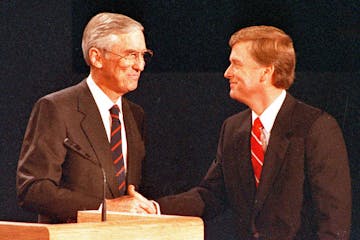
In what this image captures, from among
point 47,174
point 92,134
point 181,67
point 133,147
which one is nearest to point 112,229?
point 47,174

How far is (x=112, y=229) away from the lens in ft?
8.26

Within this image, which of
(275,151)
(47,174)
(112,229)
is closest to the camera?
(112,229)

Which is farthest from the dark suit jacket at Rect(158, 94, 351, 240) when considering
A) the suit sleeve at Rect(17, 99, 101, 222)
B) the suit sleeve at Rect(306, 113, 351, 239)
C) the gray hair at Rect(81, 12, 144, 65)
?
the gray hair at Rect(81, 12, 144, 65)

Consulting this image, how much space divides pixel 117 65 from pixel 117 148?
0.37 meters

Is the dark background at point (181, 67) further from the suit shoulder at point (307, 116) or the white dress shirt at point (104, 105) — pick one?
the white dress shirt at point (104, 105)

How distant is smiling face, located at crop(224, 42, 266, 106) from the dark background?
0.11 m

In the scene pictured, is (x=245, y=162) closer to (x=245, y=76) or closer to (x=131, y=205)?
(x=245, y=76)

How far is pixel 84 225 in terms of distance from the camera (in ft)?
7.97

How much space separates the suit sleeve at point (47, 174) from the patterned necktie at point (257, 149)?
0.72 m

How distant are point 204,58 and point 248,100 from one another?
37cm

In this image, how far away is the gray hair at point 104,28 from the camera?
155 inches

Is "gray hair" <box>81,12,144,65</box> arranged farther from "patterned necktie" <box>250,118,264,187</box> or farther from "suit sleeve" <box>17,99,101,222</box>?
"patterned necktie" <box>250,118,264,187</box>

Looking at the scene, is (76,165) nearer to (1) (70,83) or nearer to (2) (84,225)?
(1) (70,83)

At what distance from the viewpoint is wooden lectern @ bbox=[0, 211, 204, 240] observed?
7.59 ft
